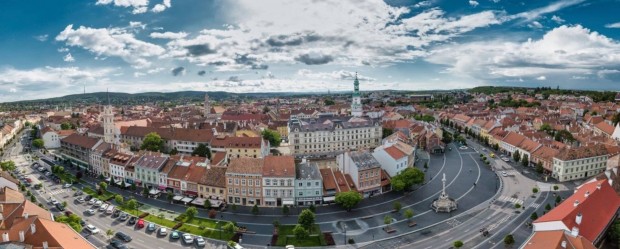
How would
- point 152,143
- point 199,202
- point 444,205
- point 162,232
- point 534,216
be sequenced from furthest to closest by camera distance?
point 152,143
point 199,202
point 444,205
point 534,216
point 162,232

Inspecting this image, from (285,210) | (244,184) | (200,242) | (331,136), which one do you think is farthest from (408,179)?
(331,136)


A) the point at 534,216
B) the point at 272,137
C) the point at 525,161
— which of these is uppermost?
the point at 272,137

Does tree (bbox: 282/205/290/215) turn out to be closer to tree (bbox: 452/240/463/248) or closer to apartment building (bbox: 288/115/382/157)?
tree (bbox: 452/240/463/248)

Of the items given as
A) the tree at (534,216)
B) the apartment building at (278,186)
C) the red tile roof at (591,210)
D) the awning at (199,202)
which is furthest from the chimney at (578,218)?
the awning at (199,202)

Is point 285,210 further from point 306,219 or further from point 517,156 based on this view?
point 517,156

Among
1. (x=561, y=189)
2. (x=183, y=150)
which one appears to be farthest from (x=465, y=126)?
(x=183, y=150)

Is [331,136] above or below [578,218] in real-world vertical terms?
above

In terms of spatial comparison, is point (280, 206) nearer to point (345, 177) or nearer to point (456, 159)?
point (345, 177)
